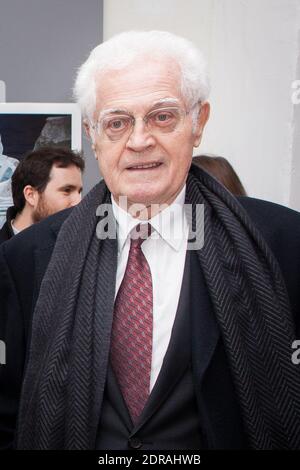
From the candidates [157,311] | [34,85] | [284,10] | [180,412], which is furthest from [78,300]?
[34,85]

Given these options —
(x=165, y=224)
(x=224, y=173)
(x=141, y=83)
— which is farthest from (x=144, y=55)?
(x=224, y=173)

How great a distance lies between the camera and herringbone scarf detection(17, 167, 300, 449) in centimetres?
95

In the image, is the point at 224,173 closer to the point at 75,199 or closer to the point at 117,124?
the point at 75,199

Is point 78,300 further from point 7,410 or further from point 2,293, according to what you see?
point 7,410

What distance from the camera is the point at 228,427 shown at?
0.94m

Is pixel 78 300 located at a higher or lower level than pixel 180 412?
higher

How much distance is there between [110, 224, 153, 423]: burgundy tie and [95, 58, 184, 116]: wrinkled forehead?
22 cm

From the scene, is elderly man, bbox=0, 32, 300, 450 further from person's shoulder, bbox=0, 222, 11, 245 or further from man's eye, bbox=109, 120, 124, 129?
person's shoulder, bbox=0, 222, 11, 245

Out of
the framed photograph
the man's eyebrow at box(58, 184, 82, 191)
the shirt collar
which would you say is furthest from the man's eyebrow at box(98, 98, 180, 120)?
the man's eyebrow at box(58, 184, 82, 191)

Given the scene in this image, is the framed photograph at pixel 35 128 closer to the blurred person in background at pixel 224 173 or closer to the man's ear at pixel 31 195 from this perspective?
the man's ear at pixel 31 195

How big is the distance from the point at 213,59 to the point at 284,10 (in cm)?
76
